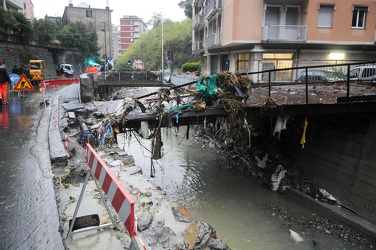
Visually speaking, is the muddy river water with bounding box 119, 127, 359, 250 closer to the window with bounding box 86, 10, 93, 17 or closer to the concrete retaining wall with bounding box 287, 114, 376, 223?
the concrete retaining wall with bounding box 287, 114, 376, 223

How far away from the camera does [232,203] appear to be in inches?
385

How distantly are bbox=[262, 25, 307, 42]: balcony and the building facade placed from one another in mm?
51531

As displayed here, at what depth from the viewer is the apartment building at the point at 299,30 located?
71.6 feet

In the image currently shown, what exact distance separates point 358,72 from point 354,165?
884 cm

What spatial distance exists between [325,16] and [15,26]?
1102 inches

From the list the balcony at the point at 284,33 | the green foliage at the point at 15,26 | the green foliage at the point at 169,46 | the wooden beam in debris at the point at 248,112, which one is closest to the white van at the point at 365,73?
the balcony at the point at 284,33

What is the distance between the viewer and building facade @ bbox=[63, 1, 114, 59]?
67.6 metres

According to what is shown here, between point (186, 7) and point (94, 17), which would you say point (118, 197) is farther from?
point (94, 17)

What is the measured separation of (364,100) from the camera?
A: 8.45 m

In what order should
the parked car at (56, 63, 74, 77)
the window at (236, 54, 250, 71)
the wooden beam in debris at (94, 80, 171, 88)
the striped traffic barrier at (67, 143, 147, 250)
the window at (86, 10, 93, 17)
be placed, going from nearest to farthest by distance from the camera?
the striped traffic barrier at (67, 143, 147, 250) → the window at (236, 54, 250, 71) → the wooden beam in debris at (94, 80, 171, 88) → the parked car at (56, 63, 74, 77) → the window at (86, 10, 93, 17)

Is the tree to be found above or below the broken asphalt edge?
above

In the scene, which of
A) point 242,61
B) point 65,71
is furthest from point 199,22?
point 65,71

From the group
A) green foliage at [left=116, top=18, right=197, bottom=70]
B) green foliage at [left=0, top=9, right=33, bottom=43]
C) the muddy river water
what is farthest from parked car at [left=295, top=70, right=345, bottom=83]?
green foliage at [left=116, top=18, right=197, bottom=70]

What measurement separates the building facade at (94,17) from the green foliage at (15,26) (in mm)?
35394
